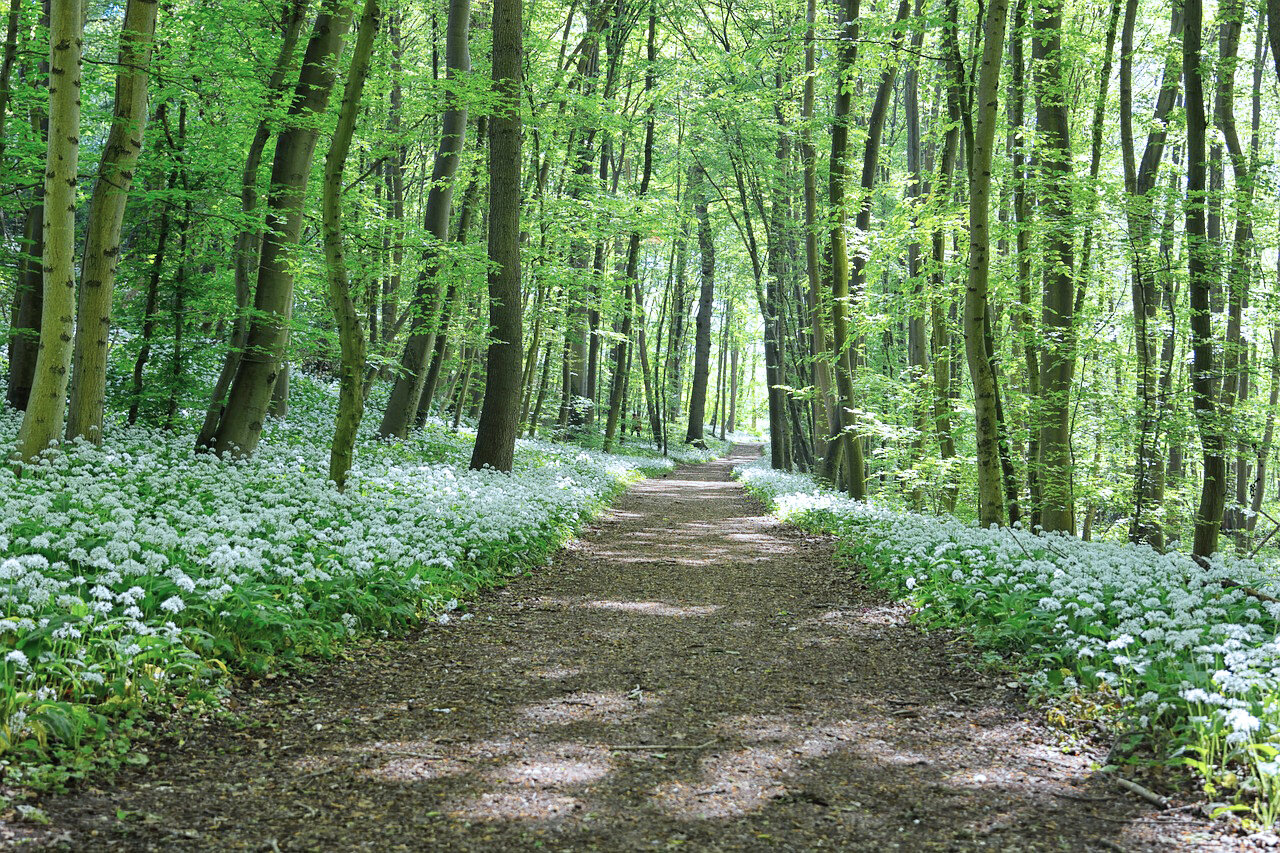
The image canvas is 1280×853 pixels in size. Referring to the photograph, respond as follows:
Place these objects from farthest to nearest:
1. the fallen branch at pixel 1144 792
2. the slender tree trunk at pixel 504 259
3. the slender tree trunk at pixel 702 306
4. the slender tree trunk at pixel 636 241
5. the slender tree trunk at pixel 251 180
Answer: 1. the slender tree trunk at pixel 702 306
2. the slender tree trunk at pixel 636 241
3. the slender tree trunk at pixel 504 259
4. the slender tree trunk at pixel 251 180
5. the fallen branch at pixel 1144 792

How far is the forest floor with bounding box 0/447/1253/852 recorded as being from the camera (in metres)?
3.20

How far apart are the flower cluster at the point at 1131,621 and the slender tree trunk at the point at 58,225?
8077 mm

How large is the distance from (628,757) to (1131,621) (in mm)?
3073

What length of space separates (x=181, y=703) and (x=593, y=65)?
19.8 metres

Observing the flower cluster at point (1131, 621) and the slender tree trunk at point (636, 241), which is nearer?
the flower cluster at point (1131, 621)

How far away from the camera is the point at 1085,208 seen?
10.3m

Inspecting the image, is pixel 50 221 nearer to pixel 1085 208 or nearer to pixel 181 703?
pixel 181 703

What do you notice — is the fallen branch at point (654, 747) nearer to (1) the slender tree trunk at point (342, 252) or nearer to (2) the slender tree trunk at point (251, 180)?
(1) the slender tree trunk at point (342, 252)

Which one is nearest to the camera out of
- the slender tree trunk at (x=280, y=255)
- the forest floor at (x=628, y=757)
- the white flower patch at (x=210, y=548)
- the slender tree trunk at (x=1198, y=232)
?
the forest floor at (x=628, y=757)

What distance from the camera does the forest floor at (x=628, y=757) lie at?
320cm

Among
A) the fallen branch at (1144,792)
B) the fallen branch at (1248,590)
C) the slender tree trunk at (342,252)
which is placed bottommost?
the fallen branch at (1144,792)

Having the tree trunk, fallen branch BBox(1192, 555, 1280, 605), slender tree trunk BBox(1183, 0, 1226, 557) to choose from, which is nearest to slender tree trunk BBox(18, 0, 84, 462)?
the tree trunk

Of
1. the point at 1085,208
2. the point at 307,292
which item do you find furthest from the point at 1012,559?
the point at 307,292

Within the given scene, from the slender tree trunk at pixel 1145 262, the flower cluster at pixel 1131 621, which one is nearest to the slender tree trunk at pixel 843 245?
the slender tree trunk at pixel 1145 262
